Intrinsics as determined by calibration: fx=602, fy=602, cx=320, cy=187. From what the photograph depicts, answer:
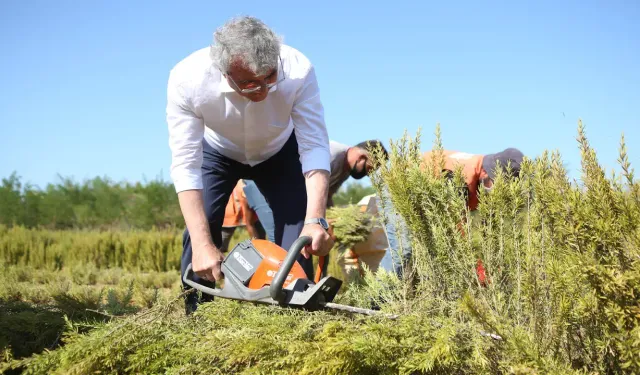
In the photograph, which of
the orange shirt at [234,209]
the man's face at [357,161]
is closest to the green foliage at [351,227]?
the man's face at [357,161]

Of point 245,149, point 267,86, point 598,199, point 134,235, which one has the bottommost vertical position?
point 134,235

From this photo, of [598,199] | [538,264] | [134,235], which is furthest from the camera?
[134,235]

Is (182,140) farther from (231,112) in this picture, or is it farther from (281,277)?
(281,277)

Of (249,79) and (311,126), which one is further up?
(249,79)

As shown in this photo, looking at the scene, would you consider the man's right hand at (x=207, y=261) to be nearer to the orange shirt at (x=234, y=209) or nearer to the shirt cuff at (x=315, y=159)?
the shirt cuff at (x=315, y=159)

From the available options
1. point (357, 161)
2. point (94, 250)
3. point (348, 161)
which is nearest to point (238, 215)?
point (348, 161)

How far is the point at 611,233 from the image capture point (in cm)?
185

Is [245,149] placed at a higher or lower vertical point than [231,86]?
lower

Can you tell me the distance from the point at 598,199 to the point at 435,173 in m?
0.80

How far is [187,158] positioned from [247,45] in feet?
2.45

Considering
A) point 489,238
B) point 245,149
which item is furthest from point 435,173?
point 245,149

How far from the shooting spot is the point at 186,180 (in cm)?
315

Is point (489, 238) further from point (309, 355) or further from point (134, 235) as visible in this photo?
point (134, 235)

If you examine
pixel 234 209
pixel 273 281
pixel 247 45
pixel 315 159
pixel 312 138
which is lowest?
pixel 273 281
